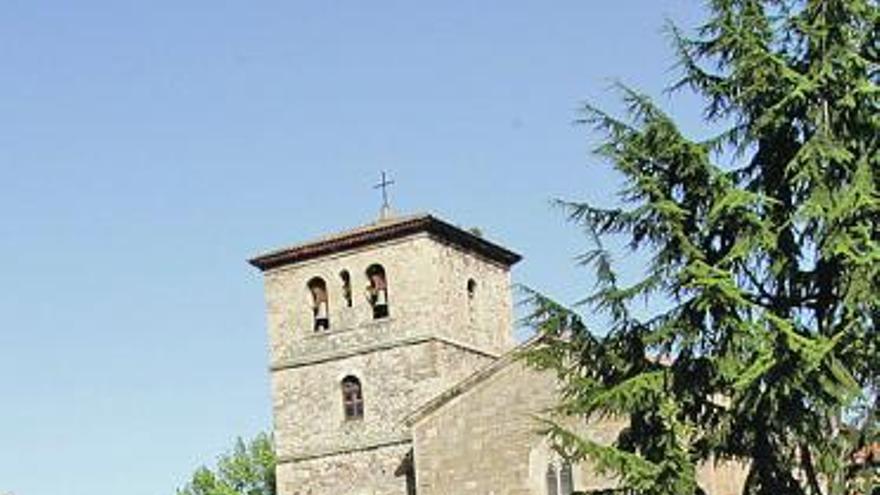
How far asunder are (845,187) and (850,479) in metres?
3.25

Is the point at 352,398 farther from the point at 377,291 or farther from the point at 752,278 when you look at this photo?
the point at 752,278

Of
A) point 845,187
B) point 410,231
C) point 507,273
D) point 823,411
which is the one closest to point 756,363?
point 823,411

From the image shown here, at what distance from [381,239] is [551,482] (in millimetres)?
7945

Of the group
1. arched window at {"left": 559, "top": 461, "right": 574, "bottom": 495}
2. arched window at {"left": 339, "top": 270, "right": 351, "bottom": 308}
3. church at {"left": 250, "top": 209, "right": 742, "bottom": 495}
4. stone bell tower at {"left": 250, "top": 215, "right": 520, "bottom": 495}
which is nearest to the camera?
arched window at {"left": 559, "top": 461, "right": 574, "bottom": 495}

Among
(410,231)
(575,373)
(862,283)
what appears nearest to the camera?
(862,283)

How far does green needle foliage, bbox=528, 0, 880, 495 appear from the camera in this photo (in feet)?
58.3

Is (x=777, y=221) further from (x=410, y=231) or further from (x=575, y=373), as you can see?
(x=410, y=231)

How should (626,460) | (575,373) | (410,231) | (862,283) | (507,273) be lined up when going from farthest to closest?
(507,273) → (410,231) → (575,373) → (626,460) → (862,283)

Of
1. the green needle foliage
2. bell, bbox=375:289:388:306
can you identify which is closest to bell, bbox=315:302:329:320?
bell, bbox=375:289:388:306

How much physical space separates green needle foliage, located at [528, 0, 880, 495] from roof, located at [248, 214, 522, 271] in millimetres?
19346

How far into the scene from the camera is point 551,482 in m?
34.9

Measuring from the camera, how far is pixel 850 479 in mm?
18391

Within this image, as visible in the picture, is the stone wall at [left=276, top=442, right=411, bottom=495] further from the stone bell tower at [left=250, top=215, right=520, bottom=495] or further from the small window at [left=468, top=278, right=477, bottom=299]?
the small window at [left=468, top=278, right=477, bottom=299]

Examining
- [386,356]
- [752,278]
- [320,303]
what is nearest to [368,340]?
[386,356]
